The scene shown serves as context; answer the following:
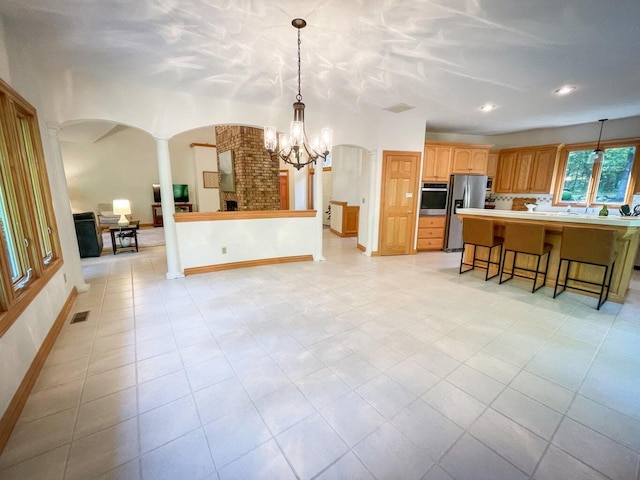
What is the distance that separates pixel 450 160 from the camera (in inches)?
219

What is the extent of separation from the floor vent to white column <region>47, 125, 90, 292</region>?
67cm

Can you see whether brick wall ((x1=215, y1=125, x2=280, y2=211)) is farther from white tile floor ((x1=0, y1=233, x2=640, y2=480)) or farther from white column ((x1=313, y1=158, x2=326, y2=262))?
white tile floor ((x1=0, y1=233, x2=640, y2=480))

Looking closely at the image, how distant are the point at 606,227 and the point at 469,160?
3093mm

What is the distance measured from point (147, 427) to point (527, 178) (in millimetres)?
7531

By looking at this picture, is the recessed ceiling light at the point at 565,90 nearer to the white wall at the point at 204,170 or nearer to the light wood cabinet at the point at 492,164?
the light wood cabinet at the point at 492,164

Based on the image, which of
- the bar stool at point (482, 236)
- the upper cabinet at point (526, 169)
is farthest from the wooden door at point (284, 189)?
the bar stool at point (482, 236)

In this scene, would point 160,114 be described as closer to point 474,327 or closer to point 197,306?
point 197,306

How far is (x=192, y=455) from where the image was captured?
1.37 meters

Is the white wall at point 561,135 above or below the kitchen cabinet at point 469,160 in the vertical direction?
above

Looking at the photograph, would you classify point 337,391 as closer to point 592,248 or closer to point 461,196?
point 592,248

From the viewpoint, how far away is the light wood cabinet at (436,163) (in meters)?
5.47

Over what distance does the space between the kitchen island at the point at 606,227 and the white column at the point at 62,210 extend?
227 inches

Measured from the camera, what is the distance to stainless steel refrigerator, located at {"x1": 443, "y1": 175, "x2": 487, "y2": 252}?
556cm

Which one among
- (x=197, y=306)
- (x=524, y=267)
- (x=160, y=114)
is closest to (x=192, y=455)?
(x=197, y=306)
